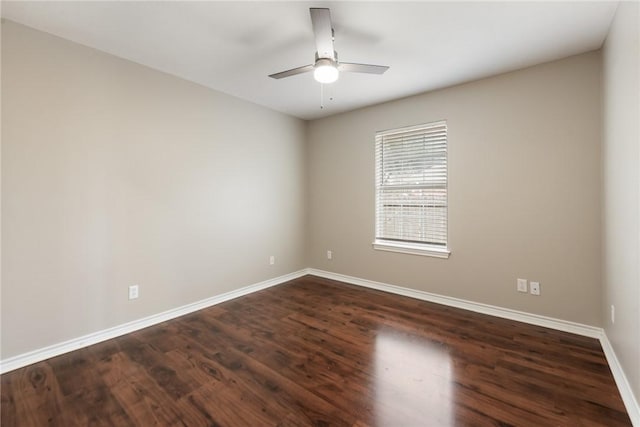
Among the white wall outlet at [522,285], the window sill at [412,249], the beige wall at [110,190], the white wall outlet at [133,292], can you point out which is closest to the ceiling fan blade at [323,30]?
the beige wall at [110,190]

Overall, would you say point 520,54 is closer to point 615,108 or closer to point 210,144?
point 615,108

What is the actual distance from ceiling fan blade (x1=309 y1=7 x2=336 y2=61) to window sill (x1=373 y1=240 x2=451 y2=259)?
7.85 feet

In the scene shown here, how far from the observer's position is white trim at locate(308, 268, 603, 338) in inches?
97.5

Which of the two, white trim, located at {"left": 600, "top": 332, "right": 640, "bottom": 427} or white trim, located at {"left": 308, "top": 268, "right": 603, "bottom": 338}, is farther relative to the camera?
white trim, located at {"left": 308, "top": 268, "right": 603, "bottom": 338}

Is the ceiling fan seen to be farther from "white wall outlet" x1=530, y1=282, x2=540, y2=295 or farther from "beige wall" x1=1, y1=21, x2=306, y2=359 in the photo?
"white wall outlet" x1=530, y1=282, x2=540, y2=295

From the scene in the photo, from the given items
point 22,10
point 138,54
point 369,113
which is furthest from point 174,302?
point 369,113

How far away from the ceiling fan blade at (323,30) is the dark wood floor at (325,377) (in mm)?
2259

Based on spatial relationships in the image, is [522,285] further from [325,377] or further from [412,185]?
[325,377]

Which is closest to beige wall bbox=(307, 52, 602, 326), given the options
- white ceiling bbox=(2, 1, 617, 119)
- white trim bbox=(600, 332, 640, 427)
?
white ceiling bbox=(2, 1, 617, 119)

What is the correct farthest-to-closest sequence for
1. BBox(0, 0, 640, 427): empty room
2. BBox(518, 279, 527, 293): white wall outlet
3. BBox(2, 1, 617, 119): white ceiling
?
BBox(518, 279, 527, 293): white wall outlet, BBox(2, 1, 617, 119): white ceiling, BBox(0, 0, 640, 427): empty room

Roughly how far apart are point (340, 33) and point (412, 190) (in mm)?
2041

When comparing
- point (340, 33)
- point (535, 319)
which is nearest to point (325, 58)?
point (340, 33)

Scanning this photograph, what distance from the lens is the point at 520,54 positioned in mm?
2428

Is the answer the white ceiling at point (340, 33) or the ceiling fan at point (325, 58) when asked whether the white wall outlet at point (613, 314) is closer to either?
the white ceiling at point (340, 33)
